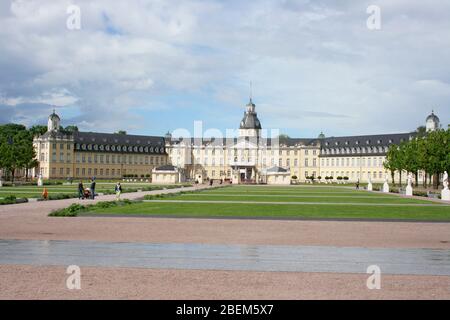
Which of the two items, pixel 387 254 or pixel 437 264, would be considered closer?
pixel 437 264

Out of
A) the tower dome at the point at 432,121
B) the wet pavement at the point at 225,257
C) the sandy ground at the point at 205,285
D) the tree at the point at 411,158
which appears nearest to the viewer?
the sandy ground at the point at 205,285

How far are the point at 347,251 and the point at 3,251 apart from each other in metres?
9.39

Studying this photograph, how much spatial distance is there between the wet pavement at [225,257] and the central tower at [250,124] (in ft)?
495

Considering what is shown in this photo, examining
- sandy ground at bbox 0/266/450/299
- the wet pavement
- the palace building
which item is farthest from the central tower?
sandy ground at bbox 0/266/450/299

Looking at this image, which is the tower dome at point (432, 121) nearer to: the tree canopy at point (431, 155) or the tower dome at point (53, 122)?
the tree canopy at point (431, 155)

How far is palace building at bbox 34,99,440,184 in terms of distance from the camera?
145m

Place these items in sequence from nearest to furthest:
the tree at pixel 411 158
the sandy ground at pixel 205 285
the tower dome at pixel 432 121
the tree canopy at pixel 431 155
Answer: the sandy ground at pixel 205 285
the tree canopy at pixel 431 155
the tree at pixel 411 158
the tower dome at pixel 432 121

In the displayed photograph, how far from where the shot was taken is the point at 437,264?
14539 millimetres

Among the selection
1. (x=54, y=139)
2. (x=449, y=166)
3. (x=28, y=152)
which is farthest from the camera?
(x=54, y=139)

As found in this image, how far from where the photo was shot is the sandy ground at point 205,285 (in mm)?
10766

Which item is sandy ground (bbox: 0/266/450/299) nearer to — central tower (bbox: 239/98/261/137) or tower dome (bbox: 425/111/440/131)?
tower dome (bbox: 425/111/440/131)

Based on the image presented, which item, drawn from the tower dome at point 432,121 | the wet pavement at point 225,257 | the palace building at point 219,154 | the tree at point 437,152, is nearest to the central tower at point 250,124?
the palace building at point 219,154
